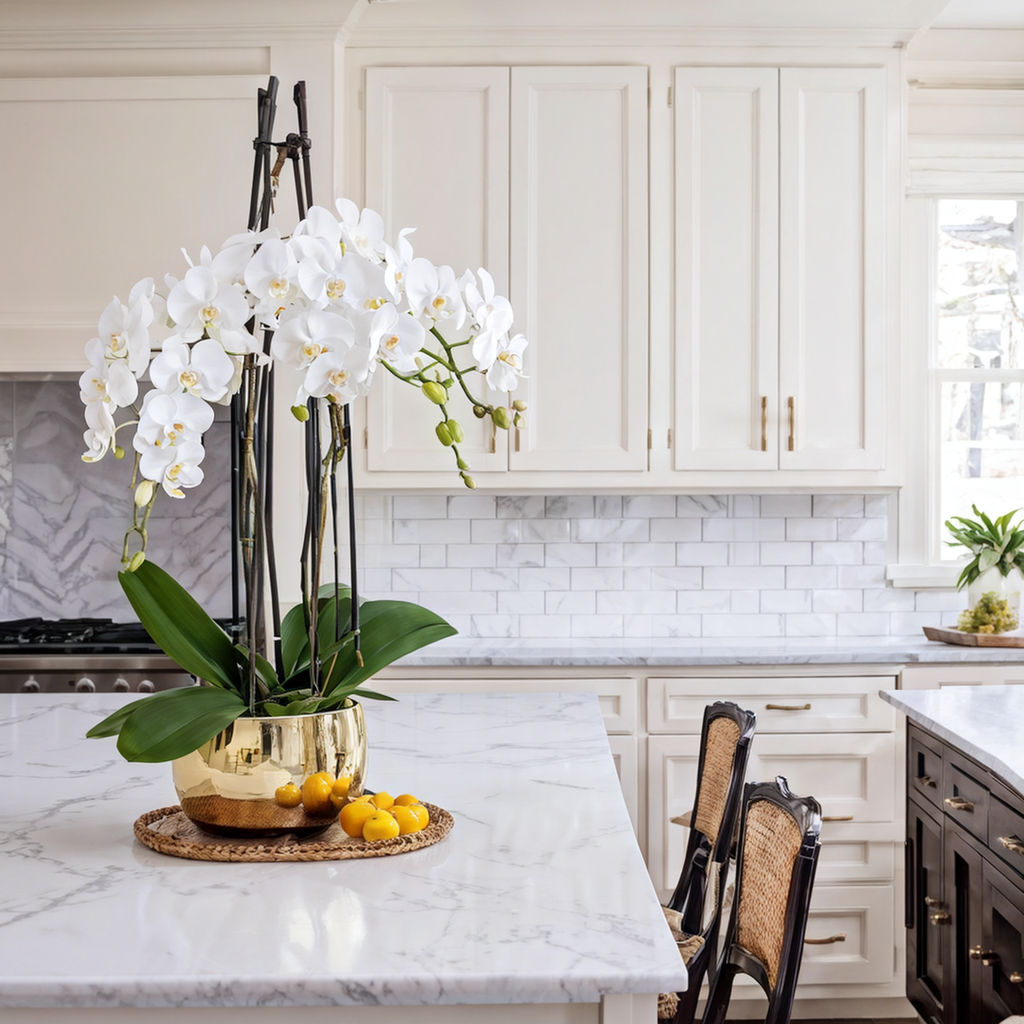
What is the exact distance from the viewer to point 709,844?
190 cm

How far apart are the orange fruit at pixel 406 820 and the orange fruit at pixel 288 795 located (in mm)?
119

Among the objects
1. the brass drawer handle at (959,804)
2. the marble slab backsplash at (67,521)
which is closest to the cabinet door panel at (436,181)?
the marble slab backsplash at (67,521)

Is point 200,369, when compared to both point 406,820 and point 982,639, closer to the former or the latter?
point 406,820

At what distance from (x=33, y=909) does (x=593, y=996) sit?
0.57 meters

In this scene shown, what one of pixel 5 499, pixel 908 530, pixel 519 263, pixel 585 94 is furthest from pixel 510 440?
pixel 5 499

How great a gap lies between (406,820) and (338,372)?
0.55 meters

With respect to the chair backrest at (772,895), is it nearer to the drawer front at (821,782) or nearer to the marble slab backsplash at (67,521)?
the drawer front at (821,782)

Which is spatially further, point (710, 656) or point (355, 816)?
point (710, 656)

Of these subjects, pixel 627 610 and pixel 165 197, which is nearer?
pixel 165 197

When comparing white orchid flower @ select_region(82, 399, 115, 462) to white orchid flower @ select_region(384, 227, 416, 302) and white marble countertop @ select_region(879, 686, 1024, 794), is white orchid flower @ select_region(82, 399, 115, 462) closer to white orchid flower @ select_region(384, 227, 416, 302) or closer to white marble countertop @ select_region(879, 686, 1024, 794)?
white orchid flower @ select_region(384, 227, 416, 302)

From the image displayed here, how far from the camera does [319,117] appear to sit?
128 inches

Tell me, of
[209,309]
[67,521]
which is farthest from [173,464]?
[67,521]

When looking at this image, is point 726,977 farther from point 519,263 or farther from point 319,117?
point 319,117

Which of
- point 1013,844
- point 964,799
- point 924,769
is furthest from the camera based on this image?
point 924,769
